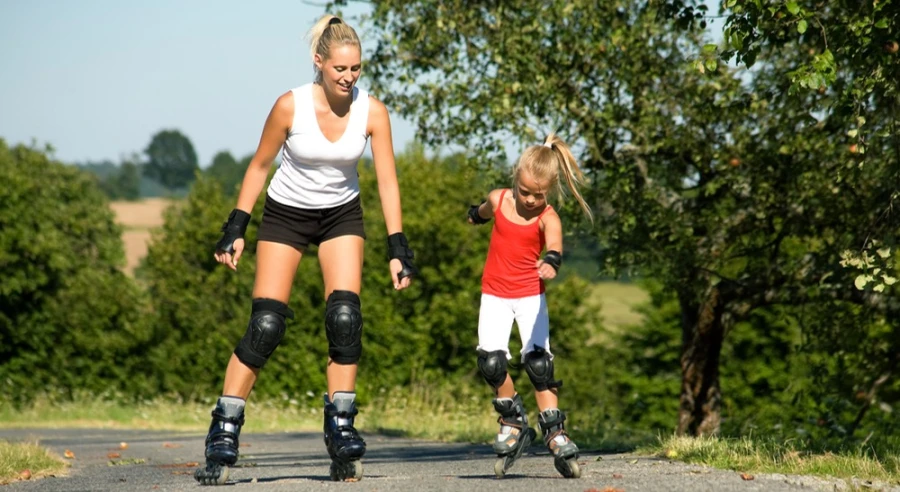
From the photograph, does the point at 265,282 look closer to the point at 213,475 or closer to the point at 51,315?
the point at 213,475

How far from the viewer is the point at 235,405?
5.21 metres

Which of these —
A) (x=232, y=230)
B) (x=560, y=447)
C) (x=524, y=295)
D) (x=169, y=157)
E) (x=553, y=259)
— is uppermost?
(x=169, y=157)

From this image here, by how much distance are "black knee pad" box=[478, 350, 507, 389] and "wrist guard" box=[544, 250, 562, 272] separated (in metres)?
0.61

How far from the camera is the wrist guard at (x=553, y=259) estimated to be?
17.3ft

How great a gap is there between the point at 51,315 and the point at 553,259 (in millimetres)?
35392

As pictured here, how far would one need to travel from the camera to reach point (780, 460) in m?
5.62

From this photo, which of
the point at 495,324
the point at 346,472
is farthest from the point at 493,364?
the point at 346,472

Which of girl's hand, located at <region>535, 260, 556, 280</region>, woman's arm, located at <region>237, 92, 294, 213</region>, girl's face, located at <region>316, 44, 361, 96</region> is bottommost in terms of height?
girl's hand, located at <region>535, 260, 556, 280</region>

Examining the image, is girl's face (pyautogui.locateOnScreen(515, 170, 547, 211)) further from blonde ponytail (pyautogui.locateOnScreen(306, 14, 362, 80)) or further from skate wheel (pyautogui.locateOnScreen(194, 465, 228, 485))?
skate wheel (pyautogui.locateOnScreen(194, 465, 228, 485))

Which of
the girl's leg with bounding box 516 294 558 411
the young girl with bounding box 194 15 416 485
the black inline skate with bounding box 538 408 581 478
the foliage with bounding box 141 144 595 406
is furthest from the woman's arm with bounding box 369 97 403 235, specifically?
the foliage with bounding box 141 144 595 406

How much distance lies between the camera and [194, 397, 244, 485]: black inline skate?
508cm

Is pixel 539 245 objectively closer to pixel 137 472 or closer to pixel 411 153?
pixel 137 472

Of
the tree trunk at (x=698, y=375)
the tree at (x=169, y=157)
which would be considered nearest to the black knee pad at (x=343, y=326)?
the tree trunk at (x=698, y=375)

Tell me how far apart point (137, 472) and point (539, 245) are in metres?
2.70
